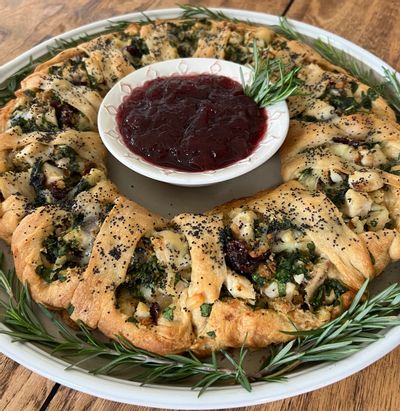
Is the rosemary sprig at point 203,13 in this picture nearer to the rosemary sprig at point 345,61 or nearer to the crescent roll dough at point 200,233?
the rosemary sprig at point 345,61

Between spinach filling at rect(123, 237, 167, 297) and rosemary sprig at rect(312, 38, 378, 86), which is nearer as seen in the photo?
spinach filling at rect(123, 237, 167, 297)

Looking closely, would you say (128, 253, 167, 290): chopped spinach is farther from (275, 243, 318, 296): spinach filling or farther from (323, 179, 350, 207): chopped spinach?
(323, 179, 350, 207): chopped spinach

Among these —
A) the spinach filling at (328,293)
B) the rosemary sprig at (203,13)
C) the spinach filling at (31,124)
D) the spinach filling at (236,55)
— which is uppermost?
the rosemary sprig at (203,13)

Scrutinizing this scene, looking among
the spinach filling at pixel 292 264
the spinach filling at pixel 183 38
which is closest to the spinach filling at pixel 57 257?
the spinach filling at pixel 292 264

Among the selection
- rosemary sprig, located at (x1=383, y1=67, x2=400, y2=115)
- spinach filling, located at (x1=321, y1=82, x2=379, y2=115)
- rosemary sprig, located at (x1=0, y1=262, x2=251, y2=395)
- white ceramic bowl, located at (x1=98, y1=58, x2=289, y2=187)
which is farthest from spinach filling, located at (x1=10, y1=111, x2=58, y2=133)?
rosemary sprig, located at (x1=383, y1=67, x2=400, y2=115)

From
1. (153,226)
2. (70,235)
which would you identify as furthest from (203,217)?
(70,235)

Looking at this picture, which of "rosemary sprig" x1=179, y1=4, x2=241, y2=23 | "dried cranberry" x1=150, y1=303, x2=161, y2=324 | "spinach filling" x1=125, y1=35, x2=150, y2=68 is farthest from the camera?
"rosemary sprig" x1=179, y1=4, x2=241, y2=23

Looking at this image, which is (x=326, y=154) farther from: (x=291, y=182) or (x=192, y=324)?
(x=192, y=324)
